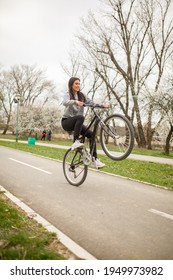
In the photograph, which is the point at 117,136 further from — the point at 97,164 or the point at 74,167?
the point at 74,167

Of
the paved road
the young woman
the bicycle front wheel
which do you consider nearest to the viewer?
the paved road

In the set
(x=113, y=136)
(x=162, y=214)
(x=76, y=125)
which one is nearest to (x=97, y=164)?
(x=113, y=136)

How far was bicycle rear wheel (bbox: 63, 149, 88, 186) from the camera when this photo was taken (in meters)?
6.48

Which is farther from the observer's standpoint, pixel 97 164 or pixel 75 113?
pixel 75 113

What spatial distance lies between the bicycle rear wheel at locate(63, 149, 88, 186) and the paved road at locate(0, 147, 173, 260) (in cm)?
22

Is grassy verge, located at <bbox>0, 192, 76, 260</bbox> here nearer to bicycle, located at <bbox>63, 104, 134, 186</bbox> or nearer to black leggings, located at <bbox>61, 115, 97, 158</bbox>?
bicycle, located at <bbox>63, 104, 134, 186</bbox>

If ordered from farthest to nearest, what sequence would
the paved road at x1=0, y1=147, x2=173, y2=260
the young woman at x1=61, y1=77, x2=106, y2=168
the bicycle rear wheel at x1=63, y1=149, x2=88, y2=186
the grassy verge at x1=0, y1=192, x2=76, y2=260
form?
1. the bicycle rear wheel at x1=63, y1=149, x2=88, y2=186
2. the young woman at x1=61, y1=77, x2=106, y2=168
3. the paved road at x1=0, y1=147, x2=173, y2=260
4. the grassy verge at x1=0, y1=192, x2=76, y2=260

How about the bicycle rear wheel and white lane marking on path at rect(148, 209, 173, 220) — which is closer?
white lane marking on path at rect(148, 209, 173, 220)

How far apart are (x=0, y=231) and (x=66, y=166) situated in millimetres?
3586

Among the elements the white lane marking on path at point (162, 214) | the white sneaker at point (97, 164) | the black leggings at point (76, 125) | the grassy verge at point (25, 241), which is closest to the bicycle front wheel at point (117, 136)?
the white sneaker at point (97, 164)

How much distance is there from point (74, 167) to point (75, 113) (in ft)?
5.42

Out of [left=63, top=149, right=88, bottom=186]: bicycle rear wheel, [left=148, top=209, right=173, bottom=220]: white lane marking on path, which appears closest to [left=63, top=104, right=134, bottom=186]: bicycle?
[left=63, top=149, right=88, bottom=186]: bicycle rear wheel

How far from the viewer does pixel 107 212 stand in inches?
197
